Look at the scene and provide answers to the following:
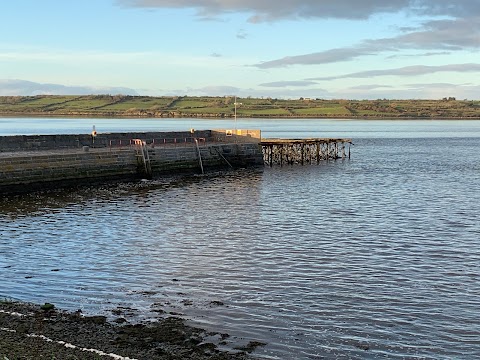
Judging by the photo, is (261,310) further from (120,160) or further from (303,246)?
(120,160)

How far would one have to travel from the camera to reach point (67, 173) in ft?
136

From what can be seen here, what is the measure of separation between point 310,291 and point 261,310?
223cm

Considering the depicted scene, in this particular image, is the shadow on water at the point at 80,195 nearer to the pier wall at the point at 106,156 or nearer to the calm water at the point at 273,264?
the calm water at the point at 273,264

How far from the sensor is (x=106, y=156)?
45.2 meters

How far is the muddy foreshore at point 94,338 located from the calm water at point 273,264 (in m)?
0.74

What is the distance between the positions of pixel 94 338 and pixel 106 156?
33.9 metres

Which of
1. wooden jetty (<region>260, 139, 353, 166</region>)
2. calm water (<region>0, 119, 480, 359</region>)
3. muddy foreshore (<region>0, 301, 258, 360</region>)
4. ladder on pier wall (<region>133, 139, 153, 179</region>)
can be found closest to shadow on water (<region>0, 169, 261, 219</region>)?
calm water (<region>0, 119, 480, 359</region>)

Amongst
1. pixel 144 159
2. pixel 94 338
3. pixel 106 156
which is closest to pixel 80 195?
pixel 106 156

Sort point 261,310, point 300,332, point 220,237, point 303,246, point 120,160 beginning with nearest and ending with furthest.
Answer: point 300,332 → point 261,310 → point 303,246 → point 220,237 → point 120,160

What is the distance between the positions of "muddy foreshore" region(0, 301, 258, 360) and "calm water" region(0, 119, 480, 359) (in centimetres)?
74

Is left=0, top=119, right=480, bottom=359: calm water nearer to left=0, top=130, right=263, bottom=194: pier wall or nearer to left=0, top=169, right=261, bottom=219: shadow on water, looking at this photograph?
left=0, top=169, right=261, bottom=219: shadow on water

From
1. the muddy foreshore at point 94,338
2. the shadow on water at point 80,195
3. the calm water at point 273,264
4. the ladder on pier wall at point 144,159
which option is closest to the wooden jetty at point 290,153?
the shadow on water at point 80,195

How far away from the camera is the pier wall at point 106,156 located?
127ft

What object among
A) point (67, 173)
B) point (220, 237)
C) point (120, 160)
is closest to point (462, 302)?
point (220, 237)
